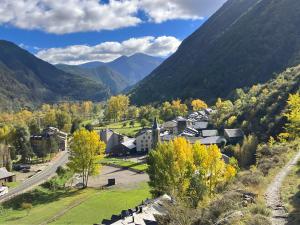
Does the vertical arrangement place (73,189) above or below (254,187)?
below

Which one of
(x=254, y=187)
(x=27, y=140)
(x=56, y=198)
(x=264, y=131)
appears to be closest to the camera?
(x=254, y=187)

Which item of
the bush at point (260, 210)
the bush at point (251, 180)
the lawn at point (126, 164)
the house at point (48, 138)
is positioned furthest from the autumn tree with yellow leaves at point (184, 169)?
the house at point (48, 138)

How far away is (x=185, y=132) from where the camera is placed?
135875 millimetres

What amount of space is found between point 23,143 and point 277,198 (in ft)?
361

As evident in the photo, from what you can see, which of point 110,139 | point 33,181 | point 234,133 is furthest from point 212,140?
point 33,181

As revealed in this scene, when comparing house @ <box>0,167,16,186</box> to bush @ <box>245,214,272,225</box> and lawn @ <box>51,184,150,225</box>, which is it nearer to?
lawn @ <box>51,184,150,225</box>

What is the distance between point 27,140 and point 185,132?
51.6 metres

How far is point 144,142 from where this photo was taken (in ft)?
447

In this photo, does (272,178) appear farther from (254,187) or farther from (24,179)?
(24,179)

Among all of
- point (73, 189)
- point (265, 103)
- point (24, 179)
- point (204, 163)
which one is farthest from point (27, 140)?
point (204, 163)

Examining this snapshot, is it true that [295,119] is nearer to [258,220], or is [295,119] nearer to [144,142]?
[258,220]

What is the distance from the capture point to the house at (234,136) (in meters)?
105

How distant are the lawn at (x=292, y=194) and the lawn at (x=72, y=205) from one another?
36608 mm

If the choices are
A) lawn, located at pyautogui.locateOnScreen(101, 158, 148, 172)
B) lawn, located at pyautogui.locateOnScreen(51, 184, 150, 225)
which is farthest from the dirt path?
lawn, located at pyautogui.locateOnScreen(101, 158, 148, 172)
